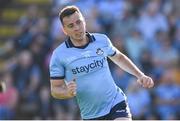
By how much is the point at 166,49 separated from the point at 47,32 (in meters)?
2.72

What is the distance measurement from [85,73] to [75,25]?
52 cm

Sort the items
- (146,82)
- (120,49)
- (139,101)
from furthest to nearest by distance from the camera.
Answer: (120,49), (139,101), (146,82)

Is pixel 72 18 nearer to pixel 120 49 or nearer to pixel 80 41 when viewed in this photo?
pixel 80 41

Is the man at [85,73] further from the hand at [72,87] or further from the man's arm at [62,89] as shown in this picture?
the hand at [72,87]

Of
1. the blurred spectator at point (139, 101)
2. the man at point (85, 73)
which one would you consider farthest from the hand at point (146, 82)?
the blurred spectator at point (139, 101)

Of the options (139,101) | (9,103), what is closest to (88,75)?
(139,101)

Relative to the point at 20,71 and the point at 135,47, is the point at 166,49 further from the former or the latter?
the point at 20,71

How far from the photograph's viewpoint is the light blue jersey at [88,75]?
780cm

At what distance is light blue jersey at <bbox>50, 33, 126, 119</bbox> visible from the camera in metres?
7.80

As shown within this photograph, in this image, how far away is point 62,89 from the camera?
7637mm

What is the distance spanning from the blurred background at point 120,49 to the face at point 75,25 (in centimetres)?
542

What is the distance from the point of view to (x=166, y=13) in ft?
47.4

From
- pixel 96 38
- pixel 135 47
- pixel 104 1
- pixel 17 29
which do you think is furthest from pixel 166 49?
pixel 96 38

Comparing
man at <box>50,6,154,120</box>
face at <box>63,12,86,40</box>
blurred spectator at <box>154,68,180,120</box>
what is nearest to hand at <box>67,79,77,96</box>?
man at <box>50,6,154,120</box>
